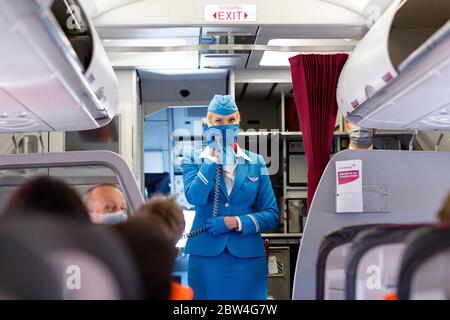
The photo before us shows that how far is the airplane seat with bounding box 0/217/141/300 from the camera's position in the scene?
847 millimetres

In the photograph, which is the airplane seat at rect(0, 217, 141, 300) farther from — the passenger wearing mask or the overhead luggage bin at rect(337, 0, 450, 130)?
the passenger wearing mask

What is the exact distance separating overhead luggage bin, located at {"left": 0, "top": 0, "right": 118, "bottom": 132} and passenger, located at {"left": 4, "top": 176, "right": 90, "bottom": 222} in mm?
628

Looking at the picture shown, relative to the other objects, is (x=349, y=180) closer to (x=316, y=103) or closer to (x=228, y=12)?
(x=316, y=103)

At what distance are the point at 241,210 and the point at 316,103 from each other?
38.1 inches

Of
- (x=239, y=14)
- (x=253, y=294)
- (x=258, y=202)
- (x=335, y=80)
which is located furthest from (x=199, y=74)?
(x=253, y=294)

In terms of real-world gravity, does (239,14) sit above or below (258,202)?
above

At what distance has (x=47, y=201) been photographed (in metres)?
0.92

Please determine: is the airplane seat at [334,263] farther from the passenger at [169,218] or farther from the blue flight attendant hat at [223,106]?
the blue flight attendant hat at [223,106]

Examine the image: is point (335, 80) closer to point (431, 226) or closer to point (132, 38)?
point (132, 38)

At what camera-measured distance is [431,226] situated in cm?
85

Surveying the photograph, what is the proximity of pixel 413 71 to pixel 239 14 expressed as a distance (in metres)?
2.90

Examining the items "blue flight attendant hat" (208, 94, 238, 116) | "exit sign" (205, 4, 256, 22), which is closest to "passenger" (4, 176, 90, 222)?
"blue flight attendant hat" (208, 94, 238, 116)

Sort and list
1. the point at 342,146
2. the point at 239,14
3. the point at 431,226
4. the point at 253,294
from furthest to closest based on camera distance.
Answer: the point at 342,146
the point at 239,14
the point at 253,294
the point at 431,226

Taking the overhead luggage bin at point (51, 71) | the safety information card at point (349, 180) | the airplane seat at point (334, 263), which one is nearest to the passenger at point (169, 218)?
the airplane seat at point (334, 263)
